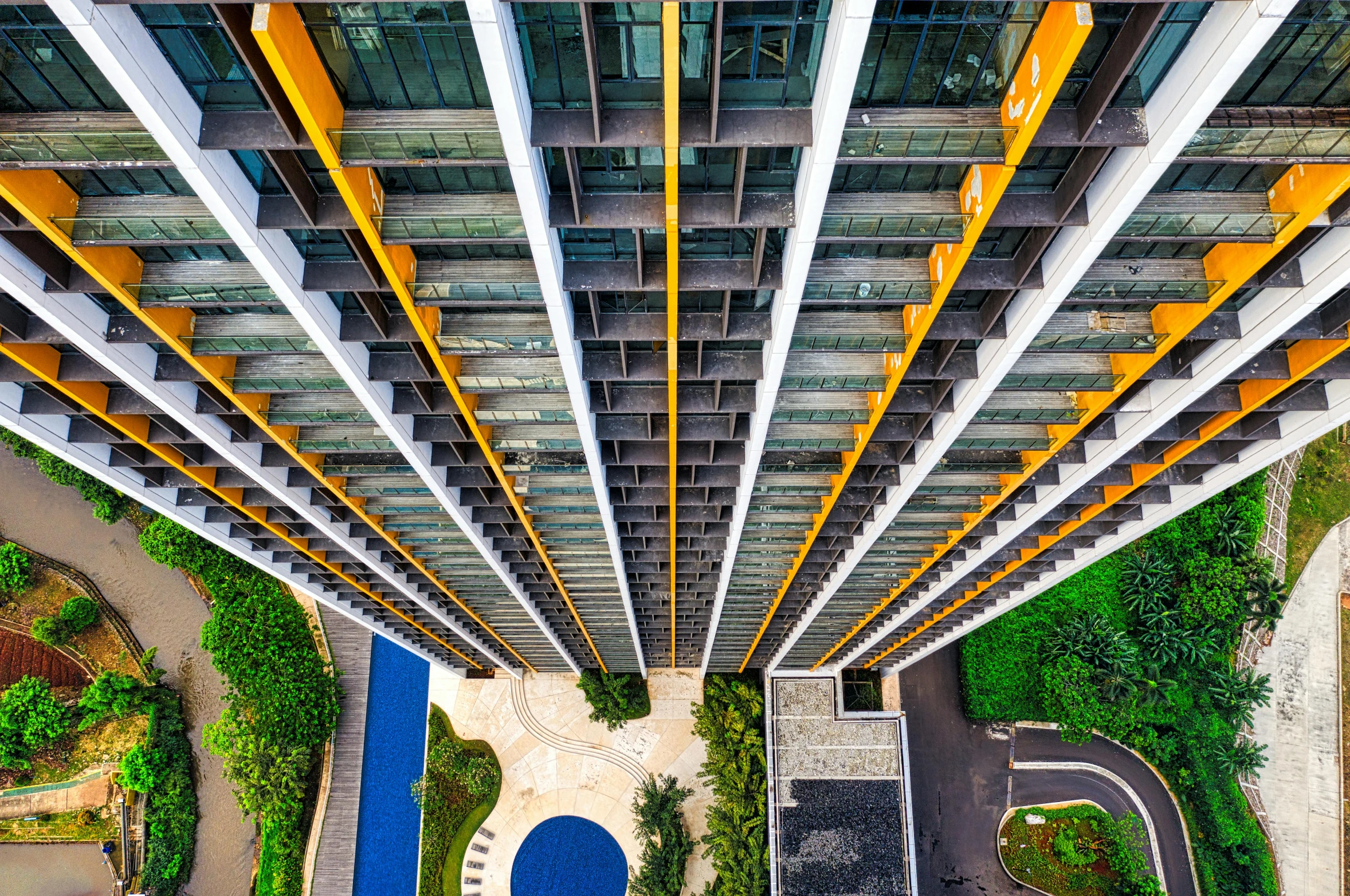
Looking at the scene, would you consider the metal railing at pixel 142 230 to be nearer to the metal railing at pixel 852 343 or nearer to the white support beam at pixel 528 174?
the white support beam at pixel 528 174

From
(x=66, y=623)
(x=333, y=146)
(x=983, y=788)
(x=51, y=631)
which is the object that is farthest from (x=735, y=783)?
(x=51, y=631)

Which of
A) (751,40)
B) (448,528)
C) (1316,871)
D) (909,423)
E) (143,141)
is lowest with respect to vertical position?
(1316,871)

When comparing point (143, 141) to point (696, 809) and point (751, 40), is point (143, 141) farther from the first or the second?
point (696, 809)

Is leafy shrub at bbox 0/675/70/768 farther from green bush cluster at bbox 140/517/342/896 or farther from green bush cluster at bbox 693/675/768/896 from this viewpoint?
green bush cluster at bbox 693/675/768/896

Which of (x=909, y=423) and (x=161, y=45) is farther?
(x=909, y=423)

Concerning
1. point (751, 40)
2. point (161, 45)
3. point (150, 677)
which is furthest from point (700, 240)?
point (150, 677)
